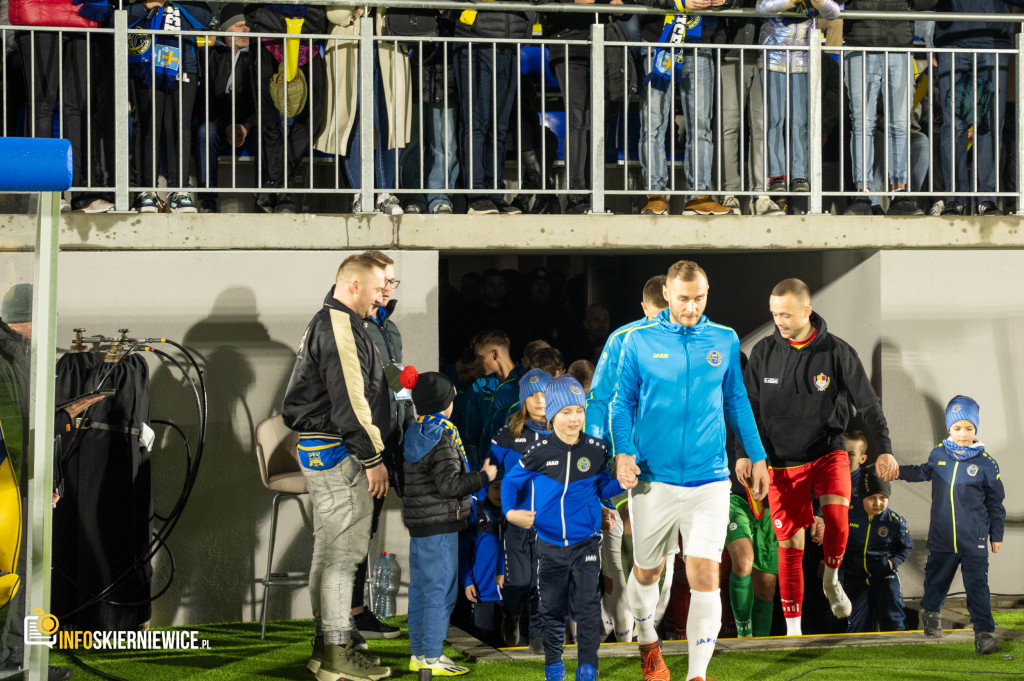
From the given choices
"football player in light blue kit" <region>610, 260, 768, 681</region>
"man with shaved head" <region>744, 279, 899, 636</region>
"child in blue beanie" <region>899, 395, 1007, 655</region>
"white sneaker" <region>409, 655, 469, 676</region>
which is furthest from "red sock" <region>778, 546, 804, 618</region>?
"white sneaker" <region>409, 655, 469, 676</region>

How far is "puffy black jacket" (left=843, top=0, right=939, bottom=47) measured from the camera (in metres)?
8.38

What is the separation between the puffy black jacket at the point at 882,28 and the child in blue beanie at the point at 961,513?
9.31 ft

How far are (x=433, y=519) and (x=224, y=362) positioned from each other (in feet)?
6.66

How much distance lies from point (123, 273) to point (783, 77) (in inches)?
178

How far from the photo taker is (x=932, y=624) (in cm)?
674

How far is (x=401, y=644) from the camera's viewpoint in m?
6.75

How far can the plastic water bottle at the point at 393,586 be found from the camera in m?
7.27

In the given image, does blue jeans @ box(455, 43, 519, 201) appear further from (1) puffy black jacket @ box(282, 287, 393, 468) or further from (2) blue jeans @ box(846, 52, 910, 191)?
(2) blue jeans @ box(846, 52, 910, 191)

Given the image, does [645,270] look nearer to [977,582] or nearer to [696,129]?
[696,129]

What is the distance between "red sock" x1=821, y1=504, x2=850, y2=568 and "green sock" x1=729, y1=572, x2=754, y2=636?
534mm

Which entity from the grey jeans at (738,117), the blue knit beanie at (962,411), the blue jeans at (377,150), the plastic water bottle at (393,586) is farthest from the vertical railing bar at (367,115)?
the blue knit beanie at (962,411)

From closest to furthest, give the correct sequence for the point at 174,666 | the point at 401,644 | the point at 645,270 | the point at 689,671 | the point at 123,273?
the point at 689,671
the point at 174,666
the point at 401,644
the point at 123,273
the point at 645,270

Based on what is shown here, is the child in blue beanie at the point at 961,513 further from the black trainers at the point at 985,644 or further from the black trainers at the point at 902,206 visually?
the black trainers at the point at 902,206

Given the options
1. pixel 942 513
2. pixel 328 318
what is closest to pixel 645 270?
pixel 942 513
